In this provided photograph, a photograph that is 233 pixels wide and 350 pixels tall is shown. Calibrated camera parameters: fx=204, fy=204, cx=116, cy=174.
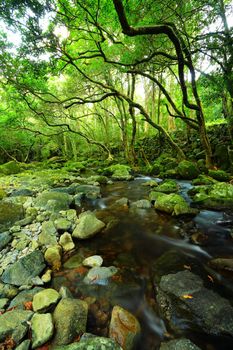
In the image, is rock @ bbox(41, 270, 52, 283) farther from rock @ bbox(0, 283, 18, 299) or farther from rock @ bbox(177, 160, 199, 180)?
rock @ bbox(177, 160, 199, 180)

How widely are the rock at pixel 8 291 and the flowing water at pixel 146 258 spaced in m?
0.55

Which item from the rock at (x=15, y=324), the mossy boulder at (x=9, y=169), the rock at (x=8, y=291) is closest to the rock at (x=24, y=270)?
the rock at (x=8, y=291)

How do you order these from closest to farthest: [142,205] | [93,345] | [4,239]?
[93,345] < [4,239] < [142,205]

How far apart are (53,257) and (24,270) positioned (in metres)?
0.50

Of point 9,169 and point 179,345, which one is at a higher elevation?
point 9,169

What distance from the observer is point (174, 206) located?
207 inches

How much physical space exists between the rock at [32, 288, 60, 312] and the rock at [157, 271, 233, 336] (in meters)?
1.33

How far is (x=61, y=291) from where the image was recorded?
105 inches

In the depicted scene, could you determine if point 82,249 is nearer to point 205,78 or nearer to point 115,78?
point 205,78

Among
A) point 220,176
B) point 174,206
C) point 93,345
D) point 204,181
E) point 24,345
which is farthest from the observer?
point 220,176

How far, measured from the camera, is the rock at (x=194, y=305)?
2.21m

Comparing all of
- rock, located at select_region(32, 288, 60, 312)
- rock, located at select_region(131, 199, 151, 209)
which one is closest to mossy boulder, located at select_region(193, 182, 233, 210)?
rock, located at select_region(131, 199, 151, 209)

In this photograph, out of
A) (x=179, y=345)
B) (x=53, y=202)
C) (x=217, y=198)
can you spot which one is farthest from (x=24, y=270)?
(x=217, y=198)

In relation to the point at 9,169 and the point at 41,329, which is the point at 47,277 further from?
the point at 9,169
